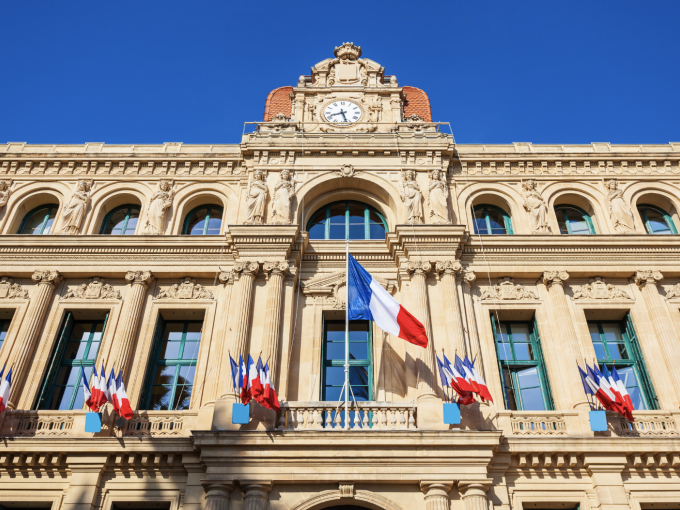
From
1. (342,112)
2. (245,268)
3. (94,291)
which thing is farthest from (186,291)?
(342,112)

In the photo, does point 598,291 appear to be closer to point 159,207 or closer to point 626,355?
point 626,355

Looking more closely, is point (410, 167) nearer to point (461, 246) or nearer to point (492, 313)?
point (461, 246)

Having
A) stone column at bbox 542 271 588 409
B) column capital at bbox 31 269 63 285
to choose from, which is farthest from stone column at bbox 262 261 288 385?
stone column at bbox 542 271 588 409

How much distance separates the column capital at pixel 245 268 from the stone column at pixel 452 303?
5.96 metres

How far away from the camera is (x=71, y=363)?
19609 millimetres

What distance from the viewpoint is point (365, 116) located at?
25641 millimetres

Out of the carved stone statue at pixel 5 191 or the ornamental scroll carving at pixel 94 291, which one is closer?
the ornamental scroll carving at pixel 94 291

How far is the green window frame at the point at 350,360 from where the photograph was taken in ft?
61.5

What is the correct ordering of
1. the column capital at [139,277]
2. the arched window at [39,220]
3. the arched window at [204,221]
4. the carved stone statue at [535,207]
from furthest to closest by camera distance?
the arched window at [39,220], the arched window at [204,221], the carved stone statue at [535,207], the column capital at [139,277]

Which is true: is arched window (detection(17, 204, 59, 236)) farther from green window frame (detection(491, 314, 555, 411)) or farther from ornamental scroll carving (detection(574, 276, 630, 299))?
ornamental scroll carving (detection(574, 276, 630, 299))

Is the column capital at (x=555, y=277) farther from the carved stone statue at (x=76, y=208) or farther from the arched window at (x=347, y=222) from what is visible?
the carved stone statue at (x=76, y=208)

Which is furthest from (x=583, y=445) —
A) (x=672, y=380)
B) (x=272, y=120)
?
(x=272, y=120)

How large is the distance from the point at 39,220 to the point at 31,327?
6048mm

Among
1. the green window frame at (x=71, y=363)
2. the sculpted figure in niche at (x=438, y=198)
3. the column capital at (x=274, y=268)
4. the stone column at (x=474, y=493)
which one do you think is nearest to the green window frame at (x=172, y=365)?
the green window frame at (x=71, y=363)
